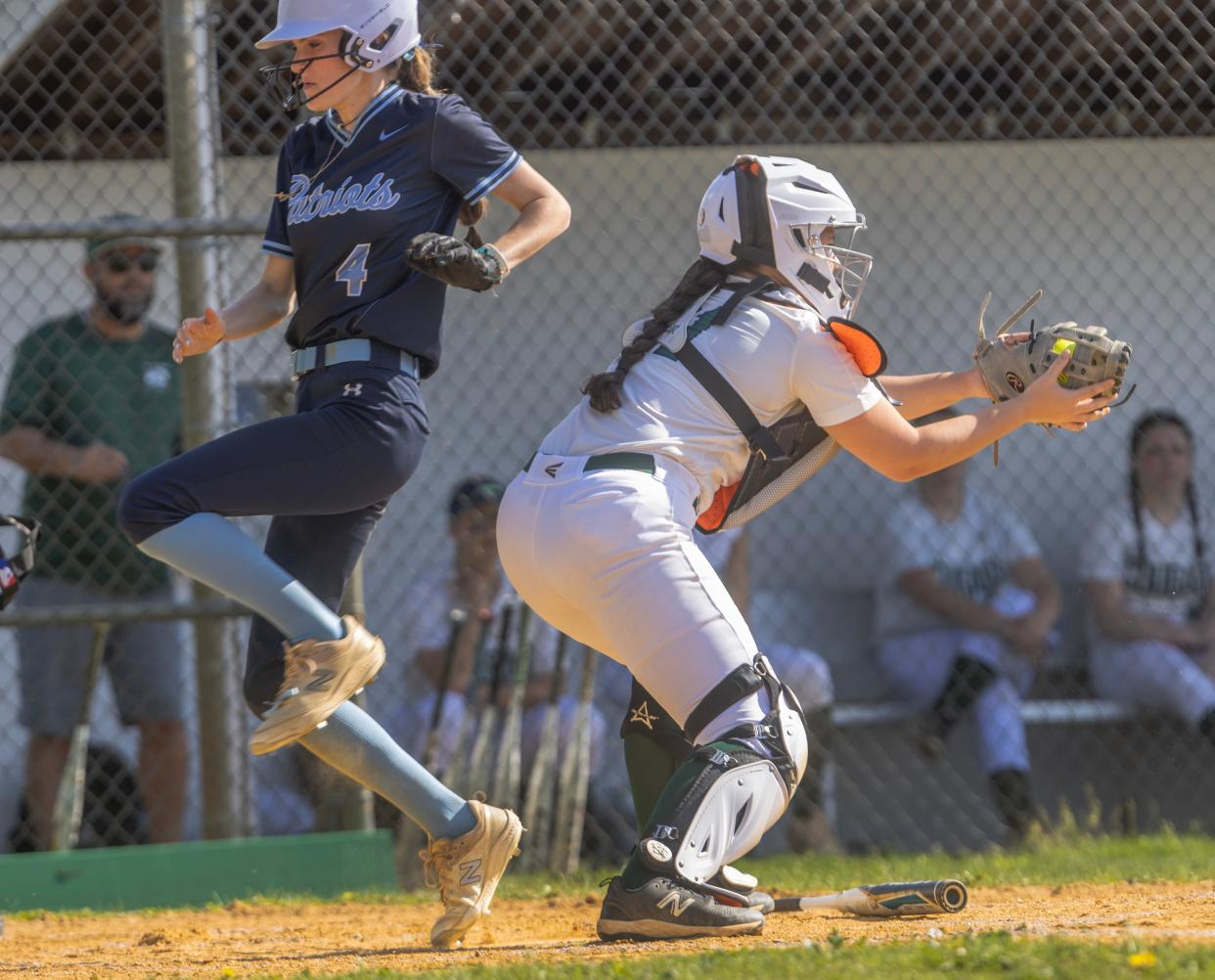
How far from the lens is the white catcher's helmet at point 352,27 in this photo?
363 cm

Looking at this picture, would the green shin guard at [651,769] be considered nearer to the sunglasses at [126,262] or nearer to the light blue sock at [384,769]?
the light blue sock at [384,769]

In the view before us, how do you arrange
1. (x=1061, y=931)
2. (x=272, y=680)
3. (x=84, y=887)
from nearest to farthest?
(x=1061, y=931) → (x=272, y=680) → (x=84, y=887)

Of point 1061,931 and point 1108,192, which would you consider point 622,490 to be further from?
point 1108,192

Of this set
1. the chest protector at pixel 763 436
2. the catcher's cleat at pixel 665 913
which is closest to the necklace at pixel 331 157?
the chest protector at pixel 763 436

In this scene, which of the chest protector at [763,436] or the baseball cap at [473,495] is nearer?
the chest protector at [763,436]

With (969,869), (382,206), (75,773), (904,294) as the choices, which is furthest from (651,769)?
(904,294)

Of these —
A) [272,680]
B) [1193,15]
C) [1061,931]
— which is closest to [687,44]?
[1193,15]

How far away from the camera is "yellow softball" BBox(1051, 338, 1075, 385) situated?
355cm

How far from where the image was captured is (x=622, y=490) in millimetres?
3395

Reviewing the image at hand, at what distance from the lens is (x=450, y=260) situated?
11.1ft

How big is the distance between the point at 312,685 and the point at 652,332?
106 centimetres

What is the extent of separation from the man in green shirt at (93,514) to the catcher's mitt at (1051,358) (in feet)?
10.6

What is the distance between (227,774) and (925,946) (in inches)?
125

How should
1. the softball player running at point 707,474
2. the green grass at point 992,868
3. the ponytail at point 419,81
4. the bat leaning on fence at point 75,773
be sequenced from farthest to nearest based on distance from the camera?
the bat leaning on fence at point 75,773 → the green grass at point 992,868 → the ponytail at point 419,81 → the softball player running at point 707,474
